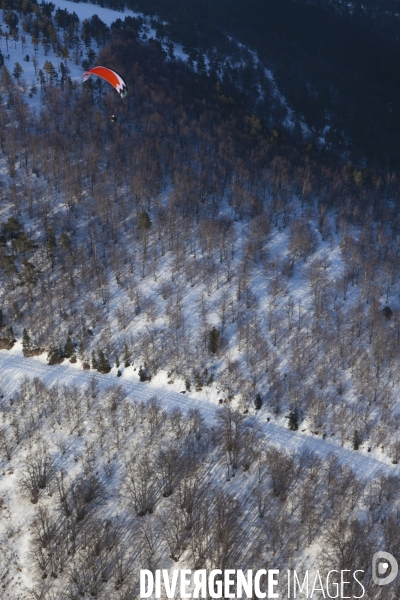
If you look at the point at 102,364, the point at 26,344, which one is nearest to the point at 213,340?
the point at 102,364

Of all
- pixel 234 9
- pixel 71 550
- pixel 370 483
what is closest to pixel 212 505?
pixel 71 550

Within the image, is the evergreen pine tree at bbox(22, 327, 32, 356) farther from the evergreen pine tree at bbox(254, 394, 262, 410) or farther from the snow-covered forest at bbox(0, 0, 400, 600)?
the evergreen pine tree at bbox(254, 394, 262, 410)

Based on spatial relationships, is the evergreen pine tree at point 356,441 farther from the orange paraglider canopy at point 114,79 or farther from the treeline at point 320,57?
the treeline at point 320,57

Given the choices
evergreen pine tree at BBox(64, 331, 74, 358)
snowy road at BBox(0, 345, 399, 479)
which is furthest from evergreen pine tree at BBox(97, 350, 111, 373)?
evergreen pine tree at BBox(64, 331, 74, 358)

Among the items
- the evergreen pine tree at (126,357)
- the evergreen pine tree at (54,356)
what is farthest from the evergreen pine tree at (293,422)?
the evergreen pine tree at (54,356)

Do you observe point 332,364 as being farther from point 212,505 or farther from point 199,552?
point 199,552
